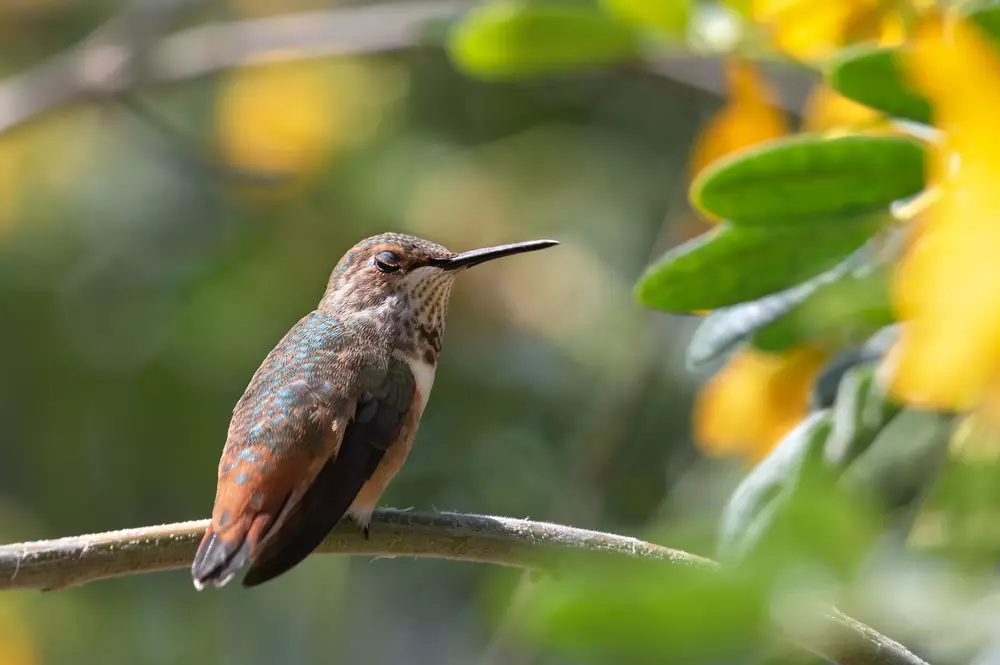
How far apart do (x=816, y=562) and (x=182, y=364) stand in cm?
332

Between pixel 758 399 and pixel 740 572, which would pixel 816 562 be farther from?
pixel 758 399

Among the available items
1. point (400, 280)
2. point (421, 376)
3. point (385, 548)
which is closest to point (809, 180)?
point (385, 548)

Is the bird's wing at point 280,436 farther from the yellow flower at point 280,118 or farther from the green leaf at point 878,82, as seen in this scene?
the yellow flower at point 280,118

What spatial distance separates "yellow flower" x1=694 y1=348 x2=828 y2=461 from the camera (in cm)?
155

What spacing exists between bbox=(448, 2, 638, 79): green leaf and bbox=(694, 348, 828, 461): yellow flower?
0.40m

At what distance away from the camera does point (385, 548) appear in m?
1.41

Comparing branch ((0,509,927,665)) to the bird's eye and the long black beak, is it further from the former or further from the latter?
the bird's eye

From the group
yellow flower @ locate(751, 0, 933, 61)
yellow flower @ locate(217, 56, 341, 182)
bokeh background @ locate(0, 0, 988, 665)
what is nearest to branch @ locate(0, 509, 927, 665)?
yellow flower @ locate(751, 0, 933, 61)

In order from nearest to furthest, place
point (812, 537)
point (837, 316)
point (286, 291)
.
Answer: point (812, 537)
point (837, 316)
point (286, 291)

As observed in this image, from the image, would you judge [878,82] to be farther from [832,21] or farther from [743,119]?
[743,119]

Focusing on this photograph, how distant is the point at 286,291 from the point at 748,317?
7.83ft

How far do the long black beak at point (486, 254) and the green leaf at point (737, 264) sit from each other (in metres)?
0.64

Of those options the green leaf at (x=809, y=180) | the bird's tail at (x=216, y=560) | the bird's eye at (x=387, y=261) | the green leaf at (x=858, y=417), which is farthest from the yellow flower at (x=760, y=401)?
the bird's eye at (x=387, y=261)

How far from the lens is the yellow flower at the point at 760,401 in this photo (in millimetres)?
1546
